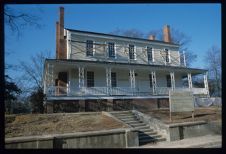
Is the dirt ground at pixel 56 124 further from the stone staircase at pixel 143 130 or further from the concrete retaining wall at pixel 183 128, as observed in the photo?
the concrete retaining wall at pixel 183 128

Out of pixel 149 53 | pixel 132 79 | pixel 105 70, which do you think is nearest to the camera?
pixel 105 70

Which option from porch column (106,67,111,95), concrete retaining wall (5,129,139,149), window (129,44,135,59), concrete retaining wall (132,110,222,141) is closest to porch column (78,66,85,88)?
porch column (106,67,111,95)

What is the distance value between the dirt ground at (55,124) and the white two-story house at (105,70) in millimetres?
4465

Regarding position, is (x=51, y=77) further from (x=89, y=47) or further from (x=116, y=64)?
(x=116, y=64)

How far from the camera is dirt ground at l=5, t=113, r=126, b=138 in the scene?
40.1 ft

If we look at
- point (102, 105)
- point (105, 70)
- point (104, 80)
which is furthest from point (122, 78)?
point (102, 105)

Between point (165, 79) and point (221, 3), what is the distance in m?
23.9

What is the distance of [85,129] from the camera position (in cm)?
1263

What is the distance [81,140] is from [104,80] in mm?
13632

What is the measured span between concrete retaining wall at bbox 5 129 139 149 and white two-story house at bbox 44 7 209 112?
29.1 ft

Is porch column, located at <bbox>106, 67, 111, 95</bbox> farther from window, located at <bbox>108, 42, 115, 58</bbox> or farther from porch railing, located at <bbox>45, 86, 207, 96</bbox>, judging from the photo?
window, located at <bbox>108, 42, 115, 58</bbox>

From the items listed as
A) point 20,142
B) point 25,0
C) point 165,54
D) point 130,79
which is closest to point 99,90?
point 130,79

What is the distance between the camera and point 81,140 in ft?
34.8

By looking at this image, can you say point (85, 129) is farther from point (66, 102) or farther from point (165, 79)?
point (165, 79)
